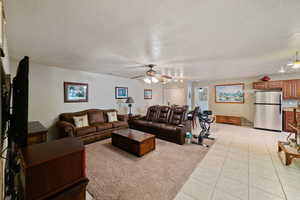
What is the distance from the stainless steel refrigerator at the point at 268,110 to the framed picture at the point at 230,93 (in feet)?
2.85

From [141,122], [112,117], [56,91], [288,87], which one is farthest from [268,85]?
[56,91]

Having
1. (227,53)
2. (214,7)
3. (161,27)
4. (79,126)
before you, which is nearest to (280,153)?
(227,53)

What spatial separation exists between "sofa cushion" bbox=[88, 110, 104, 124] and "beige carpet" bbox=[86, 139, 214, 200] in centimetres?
116

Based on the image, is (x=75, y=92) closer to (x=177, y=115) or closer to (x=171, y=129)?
(x=171, y=129)

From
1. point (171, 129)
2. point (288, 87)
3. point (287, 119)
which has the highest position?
point (288, 87)

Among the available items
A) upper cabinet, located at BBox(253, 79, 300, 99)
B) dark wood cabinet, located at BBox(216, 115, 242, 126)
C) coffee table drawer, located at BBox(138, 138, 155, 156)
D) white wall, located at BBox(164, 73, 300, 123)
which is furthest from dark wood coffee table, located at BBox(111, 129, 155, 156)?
upper cabinet, located at BBox(253, 79, 300, 99)

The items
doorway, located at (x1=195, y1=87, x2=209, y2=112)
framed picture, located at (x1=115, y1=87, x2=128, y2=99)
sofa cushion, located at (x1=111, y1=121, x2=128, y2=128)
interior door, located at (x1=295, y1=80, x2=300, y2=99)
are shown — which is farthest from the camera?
doorway, located at (x1=195, y1=87, x2=209, y2=112)

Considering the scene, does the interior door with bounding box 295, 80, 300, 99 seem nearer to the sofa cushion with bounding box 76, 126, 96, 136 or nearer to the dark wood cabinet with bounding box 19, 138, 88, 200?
the dark wood cabinet with bounding box 19, 138, 88, 200

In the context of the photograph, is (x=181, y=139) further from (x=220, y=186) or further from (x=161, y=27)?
(x=161, y=27)

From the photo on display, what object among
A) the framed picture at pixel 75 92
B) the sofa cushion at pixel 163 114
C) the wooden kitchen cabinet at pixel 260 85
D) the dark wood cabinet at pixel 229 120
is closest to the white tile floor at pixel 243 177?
the sofa cushion at pixel 163 114

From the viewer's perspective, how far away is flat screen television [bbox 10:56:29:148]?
956 millimetres

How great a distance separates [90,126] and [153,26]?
3.46m

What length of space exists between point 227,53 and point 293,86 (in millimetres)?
4223

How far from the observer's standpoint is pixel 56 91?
381 centimetres
